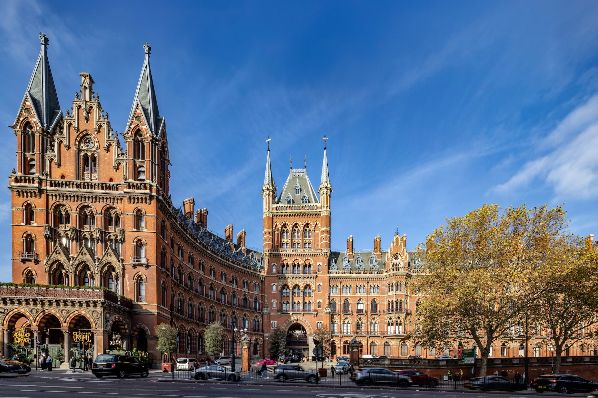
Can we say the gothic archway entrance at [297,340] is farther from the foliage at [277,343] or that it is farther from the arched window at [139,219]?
the arched window at [139,219]

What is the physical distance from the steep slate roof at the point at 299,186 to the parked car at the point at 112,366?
8417cm

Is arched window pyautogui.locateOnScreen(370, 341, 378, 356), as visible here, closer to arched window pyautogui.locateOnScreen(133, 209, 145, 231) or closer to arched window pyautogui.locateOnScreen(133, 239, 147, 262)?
arched window pyautogui.locateOnScreen(133, 239, 147, 262)

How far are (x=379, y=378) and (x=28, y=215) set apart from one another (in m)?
45.8

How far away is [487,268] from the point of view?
63.3 meters

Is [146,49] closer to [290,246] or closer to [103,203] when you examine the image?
[103,203]

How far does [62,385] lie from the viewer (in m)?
41.1

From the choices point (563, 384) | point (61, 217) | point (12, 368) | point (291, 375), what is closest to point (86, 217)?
point (61, 217)

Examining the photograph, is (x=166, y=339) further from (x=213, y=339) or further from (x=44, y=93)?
(x=44, y=93)

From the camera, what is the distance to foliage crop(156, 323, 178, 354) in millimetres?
73625

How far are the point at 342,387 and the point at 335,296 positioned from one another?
267 ft

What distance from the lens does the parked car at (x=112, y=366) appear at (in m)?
50.7

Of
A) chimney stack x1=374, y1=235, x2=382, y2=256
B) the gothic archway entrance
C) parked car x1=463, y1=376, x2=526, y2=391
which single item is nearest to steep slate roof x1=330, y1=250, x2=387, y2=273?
chimney stack x1=374, y1=235, x2=382, y2=256

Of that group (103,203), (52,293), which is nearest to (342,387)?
(52,293)

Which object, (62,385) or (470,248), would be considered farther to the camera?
(470,248)
